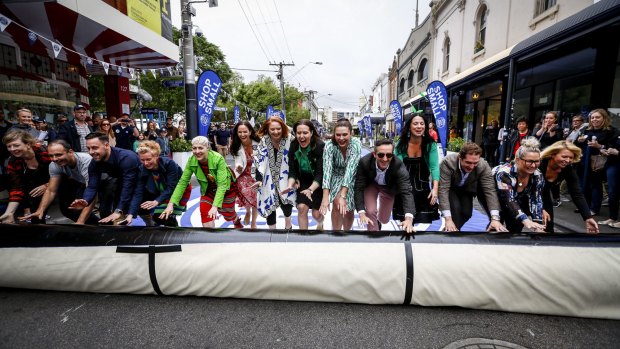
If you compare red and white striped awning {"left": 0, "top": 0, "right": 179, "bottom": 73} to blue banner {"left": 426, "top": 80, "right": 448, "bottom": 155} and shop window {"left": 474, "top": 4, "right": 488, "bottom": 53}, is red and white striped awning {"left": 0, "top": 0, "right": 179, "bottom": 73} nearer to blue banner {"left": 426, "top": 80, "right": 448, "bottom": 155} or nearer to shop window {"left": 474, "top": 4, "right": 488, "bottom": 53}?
blue banner {"left": 426, "top": 80, "right": 448, "bottom": 155}

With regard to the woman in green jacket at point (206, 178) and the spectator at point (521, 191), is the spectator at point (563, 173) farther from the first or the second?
the woman in green jacket at point (206, 178)

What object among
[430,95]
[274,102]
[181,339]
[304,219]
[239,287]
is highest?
[274,102]

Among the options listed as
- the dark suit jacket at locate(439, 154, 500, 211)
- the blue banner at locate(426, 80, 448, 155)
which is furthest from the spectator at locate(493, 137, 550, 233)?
the blue banner at locate(426, 80, 448, 155)

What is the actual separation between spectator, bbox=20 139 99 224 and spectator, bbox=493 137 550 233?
4.64 m

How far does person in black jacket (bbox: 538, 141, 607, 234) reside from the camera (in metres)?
2.89

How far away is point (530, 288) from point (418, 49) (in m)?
22.8

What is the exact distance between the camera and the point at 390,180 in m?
3.33

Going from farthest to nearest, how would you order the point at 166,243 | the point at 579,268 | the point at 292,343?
1. the point at 166,243
2. the point at 579,268
3. the point at 292,343

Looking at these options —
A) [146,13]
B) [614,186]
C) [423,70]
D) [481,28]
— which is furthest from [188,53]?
[423,70]

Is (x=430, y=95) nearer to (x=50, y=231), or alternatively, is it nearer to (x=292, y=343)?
(x=292, y=343)

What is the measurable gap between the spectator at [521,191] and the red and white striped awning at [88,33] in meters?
7.90

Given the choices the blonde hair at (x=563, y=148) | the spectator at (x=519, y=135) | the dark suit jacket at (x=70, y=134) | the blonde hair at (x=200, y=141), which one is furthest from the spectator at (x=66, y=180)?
the spectator at (x=519, y=135)

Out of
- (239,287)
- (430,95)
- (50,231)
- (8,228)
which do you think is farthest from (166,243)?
(430,95)

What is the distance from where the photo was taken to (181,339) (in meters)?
2.19
